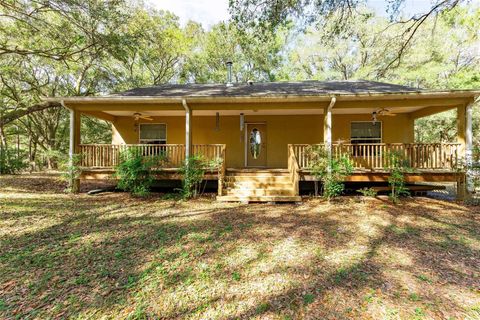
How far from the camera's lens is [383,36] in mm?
15906

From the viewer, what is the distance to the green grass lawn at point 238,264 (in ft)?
8.29

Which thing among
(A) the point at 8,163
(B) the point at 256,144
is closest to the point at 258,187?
(B) the point at 256,144

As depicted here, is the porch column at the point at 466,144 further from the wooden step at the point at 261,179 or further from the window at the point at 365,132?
the wooden step at the point at 261,179

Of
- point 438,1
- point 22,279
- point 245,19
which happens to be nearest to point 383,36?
point 438,1

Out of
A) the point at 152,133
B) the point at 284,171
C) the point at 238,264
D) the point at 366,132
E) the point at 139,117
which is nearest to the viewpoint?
the point at 238,264

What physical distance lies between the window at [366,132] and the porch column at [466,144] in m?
2.84

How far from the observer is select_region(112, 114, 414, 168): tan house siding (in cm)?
1007

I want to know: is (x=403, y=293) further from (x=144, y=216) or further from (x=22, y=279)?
(x=144, y=216)

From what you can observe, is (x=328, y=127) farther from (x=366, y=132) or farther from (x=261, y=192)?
(x=366, y=132)

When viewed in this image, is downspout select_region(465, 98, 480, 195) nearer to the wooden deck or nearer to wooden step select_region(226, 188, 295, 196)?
the wooden deck

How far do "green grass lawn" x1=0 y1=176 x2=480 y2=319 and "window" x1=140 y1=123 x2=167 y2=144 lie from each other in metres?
5.06

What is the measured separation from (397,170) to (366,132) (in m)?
3.47

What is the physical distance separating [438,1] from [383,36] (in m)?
10.6

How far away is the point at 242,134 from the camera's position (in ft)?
34.0
